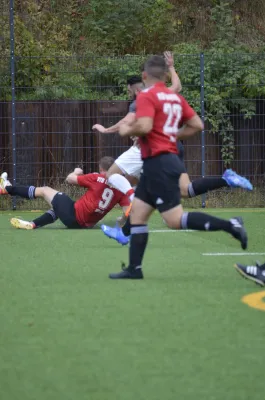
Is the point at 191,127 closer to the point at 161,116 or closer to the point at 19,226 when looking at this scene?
the point at 161,116

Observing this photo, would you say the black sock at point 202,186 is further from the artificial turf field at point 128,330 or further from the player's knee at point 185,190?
the artificial turf field at point 128,330

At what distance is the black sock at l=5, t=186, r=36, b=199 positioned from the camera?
1350 centimetres

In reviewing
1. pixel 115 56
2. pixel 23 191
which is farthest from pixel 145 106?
pixel 115 56

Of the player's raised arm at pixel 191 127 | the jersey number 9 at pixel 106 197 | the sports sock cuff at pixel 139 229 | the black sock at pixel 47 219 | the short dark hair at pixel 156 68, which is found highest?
the short dark hair at pixel 156 68

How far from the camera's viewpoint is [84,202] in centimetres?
1245

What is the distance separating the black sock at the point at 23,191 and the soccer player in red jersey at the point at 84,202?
0.27ft

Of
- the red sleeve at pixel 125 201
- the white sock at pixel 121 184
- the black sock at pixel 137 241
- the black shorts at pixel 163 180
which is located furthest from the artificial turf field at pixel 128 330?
the red sleeve at pixel 125 201

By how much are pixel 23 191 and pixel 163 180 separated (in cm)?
628

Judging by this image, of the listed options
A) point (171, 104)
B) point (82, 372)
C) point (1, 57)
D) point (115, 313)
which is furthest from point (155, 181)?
point (1, 57)

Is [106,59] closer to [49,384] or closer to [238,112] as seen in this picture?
[238,112]

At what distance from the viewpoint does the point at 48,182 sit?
17500 mm

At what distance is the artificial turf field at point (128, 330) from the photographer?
445cm

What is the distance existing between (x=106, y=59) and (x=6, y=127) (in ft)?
7.08

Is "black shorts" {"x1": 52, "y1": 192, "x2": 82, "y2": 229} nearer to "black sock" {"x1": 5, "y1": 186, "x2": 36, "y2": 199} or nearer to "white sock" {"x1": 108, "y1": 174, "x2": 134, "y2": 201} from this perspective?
"white sock" {"x1": 108, "y1": 174, "x2": 134, "y2": 201}
